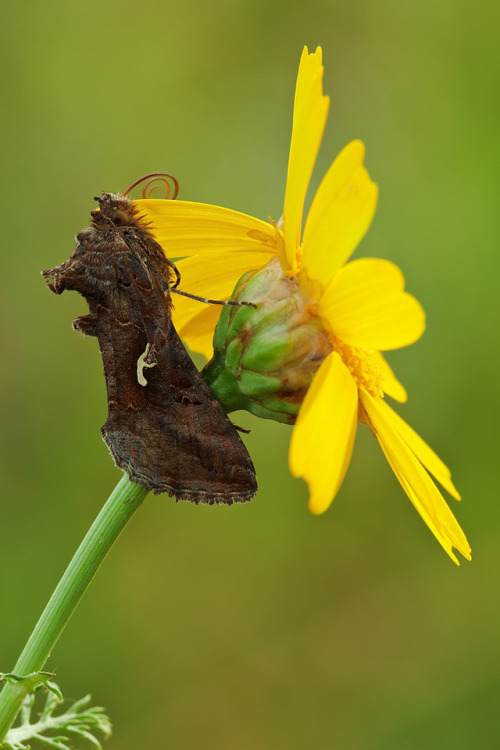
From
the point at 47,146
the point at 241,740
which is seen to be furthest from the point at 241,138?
the point at 241,740

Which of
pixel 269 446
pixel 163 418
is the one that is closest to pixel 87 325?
pixel 163 418

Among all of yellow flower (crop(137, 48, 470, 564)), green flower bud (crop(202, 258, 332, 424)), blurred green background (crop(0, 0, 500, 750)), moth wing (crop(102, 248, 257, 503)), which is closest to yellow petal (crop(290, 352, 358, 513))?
yellow flower (crop(137, 48, 470, 564))

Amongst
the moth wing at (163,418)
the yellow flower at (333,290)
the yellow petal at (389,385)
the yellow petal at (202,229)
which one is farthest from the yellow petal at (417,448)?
the yellow petal at (202,229)

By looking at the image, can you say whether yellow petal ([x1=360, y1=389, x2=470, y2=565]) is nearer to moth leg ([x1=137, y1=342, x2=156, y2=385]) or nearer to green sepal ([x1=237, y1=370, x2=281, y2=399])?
green sepal ([x1=237, y1=370, x2=281, y2=399])

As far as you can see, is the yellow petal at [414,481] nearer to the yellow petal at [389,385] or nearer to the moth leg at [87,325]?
the yellow petal at [389,385]

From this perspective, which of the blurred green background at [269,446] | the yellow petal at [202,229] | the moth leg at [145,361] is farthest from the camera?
the blurred green background at [269,446]

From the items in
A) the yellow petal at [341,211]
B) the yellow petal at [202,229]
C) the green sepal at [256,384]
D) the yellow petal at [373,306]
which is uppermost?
the yellow petal at [202,229]
